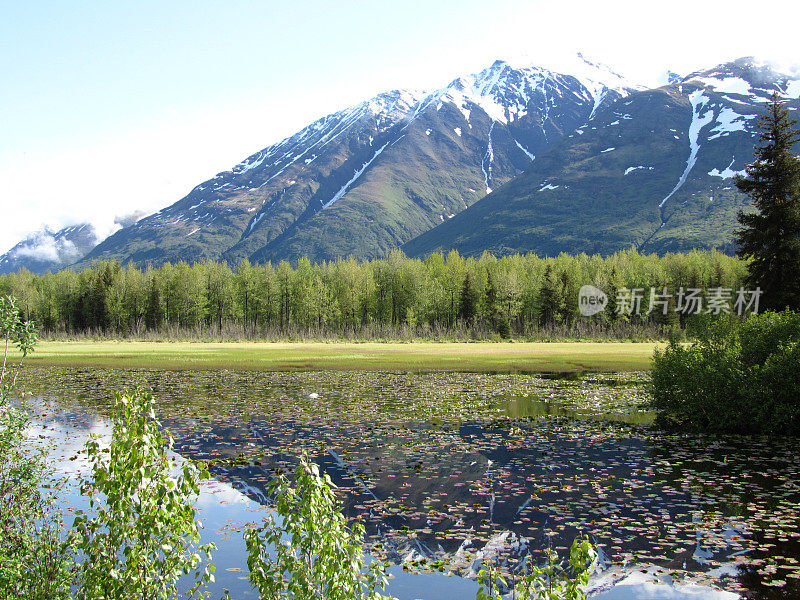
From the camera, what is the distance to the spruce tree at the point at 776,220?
32844 mm

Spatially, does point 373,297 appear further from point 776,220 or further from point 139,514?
point 139,514

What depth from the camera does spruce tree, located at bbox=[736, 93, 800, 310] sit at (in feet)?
108

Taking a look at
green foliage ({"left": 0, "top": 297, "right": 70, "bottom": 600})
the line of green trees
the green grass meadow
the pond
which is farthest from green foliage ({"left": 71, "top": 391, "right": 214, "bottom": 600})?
the line of green trees

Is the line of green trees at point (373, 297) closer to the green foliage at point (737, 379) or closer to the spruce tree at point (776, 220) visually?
the spruce tree at point (776, 220)

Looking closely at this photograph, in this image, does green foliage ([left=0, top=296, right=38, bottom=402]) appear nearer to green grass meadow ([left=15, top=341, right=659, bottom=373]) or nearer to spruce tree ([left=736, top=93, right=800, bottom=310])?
spruce tree ([left=736, top=93, right=800, bottom=310])

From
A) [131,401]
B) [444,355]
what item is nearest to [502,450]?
[131,401]

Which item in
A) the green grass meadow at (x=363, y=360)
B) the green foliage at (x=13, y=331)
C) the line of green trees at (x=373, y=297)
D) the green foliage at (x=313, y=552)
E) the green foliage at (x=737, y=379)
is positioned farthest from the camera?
the line of green trees at (x=373, y=297)

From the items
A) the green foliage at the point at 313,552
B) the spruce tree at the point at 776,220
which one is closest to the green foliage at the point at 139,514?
the green foliage at the point at 313,552

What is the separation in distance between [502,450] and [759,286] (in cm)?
2441

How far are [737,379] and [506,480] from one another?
12.5 meters

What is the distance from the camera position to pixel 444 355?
62.9 metres

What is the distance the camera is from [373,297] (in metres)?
111

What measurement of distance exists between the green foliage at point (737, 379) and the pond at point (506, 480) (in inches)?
46.0

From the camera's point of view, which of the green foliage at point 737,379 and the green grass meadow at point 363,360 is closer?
the green foliage at point 737,379
